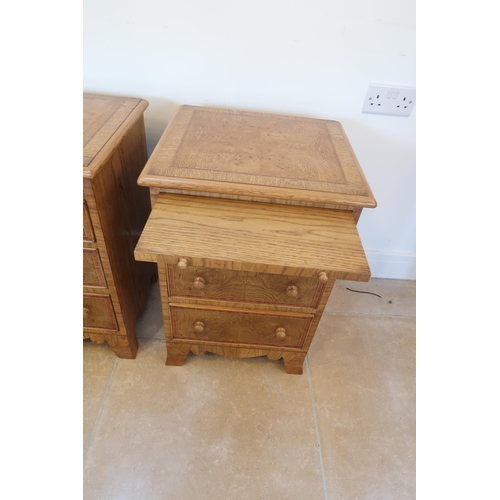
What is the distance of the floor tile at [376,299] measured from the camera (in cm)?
143

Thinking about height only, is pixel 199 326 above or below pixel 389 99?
below

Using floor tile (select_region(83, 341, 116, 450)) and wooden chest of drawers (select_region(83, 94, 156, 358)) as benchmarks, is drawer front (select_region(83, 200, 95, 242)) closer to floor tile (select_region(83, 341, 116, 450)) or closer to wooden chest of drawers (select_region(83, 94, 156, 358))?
wooden chest of drawers (select_region(83, 94, 156, 358))

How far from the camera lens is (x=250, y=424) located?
1.01 meters

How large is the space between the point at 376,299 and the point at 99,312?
1114 mm

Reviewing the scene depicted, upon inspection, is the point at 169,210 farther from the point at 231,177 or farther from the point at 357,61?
the point at 357,61

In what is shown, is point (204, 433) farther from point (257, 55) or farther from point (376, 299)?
point (257, 55)

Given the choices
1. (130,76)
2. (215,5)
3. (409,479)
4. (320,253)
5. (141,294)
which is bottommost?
(409,479)

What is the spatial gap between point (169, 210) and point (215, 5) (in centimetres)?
64

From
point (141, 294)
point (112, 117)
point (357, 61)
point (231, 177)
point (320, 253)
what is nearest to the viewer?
point (320, 253)

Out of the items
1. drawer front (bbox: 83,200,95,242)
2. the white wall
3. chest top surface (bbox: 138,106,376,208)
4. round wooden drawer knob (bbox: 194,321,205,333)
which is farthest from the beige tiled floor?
the white wall

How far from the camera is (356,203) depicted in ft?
2.58

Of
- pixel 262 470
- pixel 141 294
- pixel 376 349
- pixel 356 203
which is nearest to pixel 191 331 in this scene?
pixel 141 294

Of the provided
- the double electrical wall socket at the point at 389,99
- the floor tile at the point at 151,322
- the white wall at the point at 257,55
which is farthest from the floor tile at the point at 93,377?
the double electrical wall socket at the point at 389,99

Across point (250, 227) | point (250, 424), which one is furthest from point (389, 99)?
point (250, 424)
